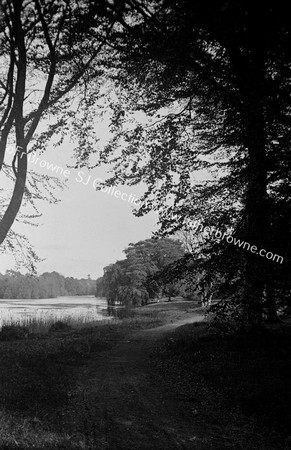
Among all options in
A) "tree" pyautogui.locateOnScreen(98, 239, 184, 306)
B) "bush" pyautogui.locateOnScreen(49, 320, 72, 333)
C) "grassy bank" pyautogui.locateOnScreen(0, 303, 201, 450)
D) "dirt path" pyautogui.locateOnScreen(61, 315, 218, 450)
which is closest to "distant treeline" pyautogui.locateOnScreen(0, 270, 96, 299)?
"tree" pyautogui.locateOnScreen(98, 239, 184, 306)

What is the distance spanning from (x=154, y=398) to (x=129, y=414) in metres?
1.23

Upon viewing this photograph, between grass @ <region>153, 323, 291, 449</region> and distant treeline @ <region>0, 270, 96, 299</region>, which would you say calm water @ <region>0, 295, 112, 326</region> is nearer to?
grass @ <region>153, 323, 291, 449</region>

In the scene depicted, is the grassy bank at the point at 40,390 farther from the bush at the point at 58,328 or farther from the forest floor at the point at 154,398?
the bush at the point at 58,328

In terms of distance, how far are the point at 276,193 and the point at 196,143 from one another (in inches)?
190

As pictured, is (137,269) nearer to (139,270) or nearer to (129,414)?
(139,270)

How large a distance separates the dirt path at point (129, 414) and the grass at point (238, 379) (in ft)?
1.76

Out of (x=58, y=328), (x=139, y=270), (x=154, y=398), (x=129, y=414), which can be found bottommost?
(x=58, y=328)

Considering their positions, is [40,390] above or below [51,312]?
above

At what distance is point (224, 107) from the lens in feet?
29.4

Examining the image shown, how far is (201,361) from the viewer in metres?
10.2

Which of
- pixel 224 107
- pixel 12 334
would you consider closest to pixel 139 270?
pixel 12 334

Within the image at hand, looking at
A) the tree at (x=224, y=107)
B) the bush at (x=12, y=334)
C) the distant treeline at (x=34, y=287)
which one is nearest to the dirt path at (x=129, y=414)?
the tree at (x=224, y=107)

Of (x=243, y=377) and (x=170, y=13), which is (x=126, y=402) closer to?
(x=243, y=377)

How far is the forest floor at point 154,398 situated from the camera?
536 cm
